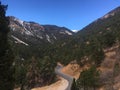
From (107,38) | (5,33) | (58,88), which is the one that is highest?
(107,38)

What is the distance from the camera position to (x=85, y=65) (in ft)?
368

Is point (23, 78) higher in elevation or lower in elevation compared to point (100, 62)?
lower

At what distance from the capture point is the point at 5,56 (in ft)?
79.4

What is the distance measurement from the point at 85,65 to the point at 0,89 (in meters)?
90.2

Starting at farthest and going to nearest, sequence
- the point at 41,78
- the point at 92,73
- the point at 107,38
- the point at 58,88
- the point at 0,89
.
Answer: the point at 107,38 < the point at 41,78 < the point at 58,88 < the point at 92,73 < the point at 0,89

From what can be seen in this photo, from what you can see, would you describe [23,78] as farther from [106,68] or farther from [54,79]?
[106,68]

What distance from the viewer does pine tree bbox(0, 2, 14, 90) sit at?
23.9 m

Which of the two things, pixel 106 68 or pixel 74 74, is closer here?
pixel 106 68

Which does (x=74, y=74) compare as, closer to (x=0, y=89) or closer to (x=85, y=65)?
(x=85, y=65)

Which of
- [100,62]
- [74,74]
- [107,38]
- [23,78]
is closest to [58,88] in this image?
[23,78]

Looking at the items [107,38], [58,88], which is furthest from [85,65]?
[58,88]

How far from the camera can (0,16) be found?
79.8ft

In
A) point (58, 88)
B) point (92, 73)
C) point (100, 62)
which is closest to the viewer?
point (92, 73)

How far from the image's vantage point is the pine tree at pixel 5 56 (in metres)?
23.9
